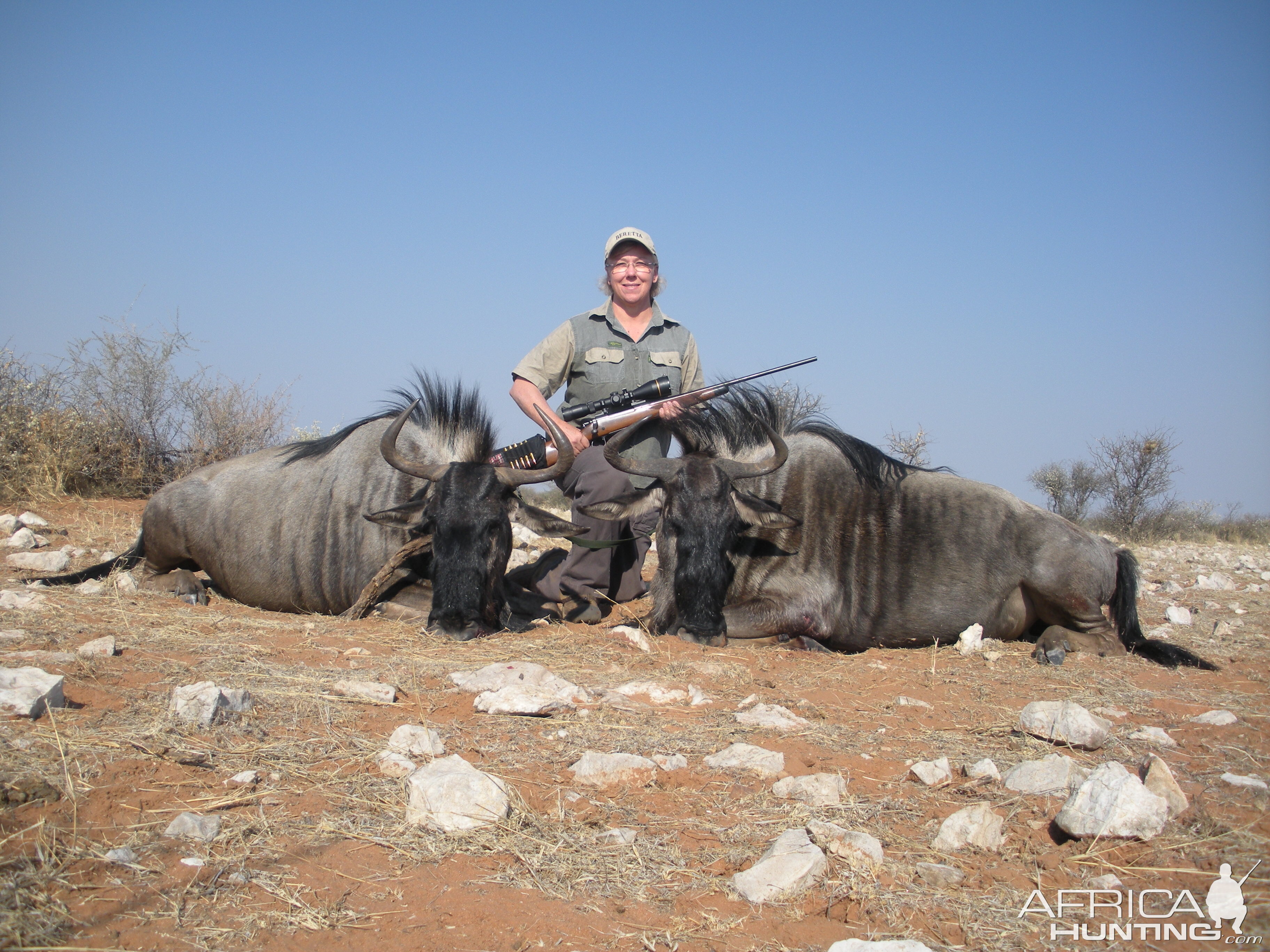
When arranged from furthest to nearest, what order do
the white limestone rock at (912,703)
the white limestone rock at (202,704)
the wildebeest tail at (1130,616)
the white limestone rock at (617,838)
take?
the wildebeest tail at (1130,616)
the white limestone rock at (912,703)
the white limestone rock at (202,704)
the white limestone rock at (617,838)

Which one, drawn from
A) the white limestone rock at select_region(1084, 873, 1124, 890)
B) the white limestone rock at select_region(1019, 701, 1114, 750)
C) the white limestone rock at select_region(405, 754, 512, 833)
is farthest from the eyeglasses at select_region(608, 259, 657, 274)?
the white limestone rock at select_region(1084, 873, 1124, 890)

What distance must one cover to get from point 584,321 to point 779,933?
218 inches

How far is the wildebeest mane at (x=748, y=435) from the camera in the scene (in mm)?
6277

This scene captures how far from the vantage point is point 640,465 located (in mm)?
5941

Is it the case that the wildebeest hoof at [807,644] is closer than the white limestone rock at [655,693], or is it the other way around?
the white limestone rock at [655,693]

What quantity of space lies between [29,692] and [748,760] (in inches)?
90.8

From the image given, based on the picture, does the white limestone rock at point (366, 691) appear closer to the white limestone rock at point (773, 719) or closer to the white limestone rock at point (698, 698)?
the white limestone rock at point (698, 698)

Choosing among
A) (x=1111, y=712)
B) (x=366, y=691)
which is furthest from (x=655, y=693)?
(x=1111, y=712)

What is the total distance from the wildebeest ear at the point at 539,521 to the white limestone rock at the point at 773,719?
A: 99.2 inches

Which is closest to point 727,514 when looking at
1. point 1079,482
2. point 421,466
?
point 421,466

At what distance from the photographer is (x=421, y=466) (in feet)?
19.8

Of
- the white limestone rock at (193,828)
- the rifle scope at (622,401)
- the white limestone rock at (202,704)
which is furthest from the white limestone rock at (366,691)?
the rifle scope at (622,401)

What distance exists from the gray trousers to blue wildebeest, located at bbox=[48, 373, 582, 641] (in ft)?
1.49

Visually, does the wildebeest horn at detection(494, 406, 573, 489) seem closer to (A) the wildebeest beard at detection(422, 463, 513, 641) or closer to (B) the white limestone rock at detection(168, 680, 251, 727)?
(A) the wildebeest beard at detection(422, 463, 513, 641)
